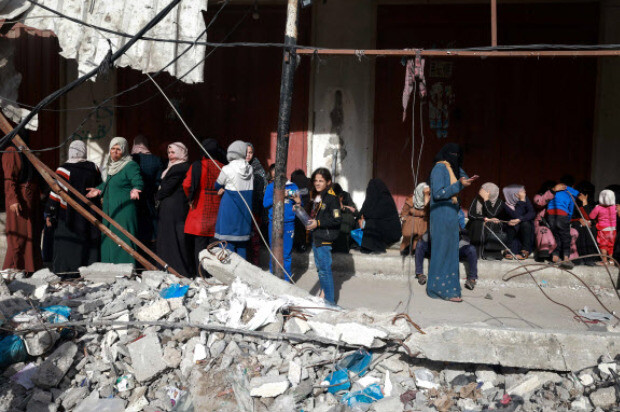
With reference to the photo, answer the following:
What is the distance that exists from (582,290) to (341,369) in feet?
12.1

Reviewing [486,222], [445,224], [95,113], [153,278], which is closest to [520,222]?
[486,222]

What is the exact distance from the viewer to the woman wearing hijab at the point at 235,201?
5.89m

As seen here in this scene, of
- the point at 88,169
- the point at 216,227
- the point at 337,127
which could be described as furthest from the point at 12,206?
the point at 337,127

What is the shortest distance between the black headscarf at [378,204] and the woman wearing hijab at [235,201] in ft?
6.18

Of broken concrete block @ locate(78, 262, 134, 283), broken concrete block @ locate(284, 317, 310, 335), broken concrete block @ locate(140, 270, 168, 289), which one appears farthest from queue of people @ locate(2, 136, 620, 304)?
broken concrete block @ locate(284, 317, 310, 335)

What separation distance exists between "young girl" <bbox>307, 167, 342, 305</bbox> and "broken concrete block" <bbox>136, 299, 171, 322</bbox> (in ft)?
5.43

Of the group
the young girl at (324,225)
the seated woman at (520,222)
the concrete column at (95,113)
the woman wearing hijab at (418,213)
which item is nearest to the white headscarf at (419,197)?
the woman wearing hijab at (418,213)

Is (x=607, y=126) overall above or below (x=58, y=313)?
above

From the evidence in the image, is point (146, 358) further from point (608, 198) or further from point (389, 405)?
point (608, 198)

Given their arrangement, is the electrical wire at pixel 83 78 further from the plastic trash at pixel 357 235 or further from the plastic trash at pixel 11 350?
the plastic trash at pixel 357 235

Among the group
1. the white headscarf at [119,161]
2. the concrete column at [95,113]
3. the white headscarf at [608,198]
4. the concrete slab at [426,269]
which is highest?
the concrete column at [95,113]

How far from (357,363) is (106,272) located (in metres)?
2.75

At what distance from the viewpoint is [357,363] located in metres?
4.33

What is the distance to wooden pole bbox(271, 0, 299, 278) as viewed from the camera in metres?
5.28
